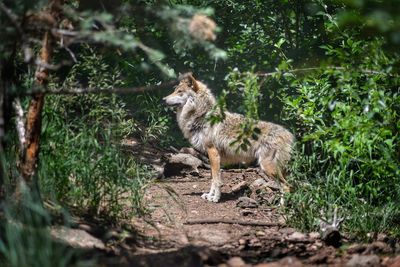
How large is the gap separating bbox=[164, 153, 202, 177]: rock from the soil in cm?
108

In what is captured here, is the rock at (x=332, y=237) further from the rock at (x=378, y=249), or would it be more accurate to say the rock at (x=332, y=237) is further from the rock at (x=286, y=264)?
the rock at (x=286, y=264)

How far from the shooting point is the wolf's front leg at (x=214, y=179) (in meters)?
9.41

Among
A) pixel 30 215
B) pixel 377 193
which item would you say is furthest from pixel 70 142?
pixel 377 193

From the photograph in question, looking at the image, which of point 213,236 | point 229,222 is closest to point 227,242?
point 213,236

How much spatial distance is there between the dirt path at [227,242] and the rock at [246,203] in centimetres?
6

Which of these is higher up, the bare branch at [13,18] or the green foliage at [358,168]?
the bare branch at [13,18]

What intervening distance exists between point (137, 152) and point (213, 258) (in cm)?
550

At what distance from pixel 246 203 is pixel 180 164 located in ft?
6.67

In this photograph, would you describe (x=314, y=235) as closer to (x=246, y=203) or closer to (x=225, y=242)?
(x=225, y=242)

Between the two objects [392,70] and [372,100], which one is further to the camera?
[372,100]

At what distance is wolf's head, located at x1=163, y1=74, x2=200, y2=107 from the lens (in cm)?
1026

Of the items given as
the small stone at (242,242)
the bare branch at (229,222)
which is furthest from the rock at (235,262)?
the bare branch at (229,222)

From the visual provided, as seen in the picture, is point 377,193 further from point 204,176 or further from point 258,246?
point 204,176

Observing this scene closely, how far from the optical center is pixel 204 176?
1096 cm
